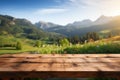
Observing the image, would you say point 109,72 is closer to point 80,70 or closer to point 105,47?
point 80,70

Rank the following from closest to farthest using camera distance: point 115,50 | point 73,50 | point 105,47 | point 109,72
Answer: point 109,72, point 115,50, point 105,47, point 73,50

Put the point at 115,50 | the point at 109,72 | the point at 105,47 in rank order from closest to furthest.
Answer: the point at 109,72, the point at 115,50, the point at 105,47

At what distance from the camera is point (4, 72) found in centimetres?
191

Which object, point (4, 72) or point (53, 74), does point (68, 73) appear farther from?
point (4, 72)

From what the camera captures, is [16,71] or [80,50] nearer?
[16,71]

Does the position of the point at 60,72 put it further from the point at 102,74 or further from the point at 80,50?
the point at 80,50

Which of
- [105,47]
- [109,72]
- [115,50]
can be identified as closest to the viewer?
[109,72]

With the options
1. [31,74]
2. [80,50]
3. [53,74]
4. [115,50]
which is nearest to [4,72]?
[31,74]

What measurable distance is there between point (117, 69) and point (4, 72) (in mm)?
995

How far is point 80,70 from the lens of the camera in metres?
1.91

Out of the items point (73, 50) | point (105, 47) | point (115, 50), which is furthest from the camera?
point (73, 50)

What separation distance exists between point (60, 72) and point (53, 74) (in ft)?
0.21

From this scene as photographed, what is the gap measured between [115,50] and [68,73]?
687 centimetres

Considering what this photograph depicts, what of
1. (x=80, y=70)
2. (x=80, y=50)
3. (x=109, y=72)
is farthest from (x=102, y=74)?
(x=80, y=50)
